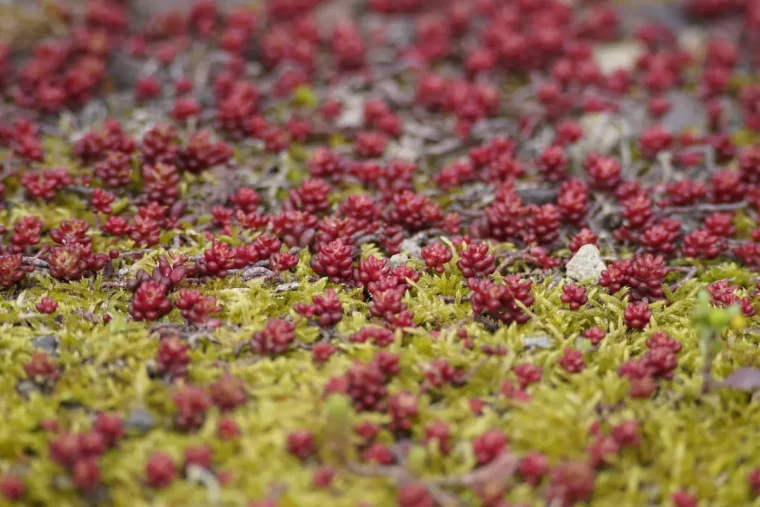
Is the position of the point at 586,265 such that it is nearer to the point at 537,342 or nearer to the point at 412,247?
the point at 537,342

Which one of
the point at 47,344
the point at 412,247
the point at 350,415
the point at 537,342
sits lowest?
the point at 537,342

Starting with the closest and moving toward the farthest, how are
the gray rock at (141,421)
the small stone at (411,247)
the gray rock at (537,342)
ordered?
the gray rock at (141,421)
the gray rock at (537,342)
the small stone at (411,247)

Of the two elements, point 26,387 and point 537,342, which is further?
point 537,342

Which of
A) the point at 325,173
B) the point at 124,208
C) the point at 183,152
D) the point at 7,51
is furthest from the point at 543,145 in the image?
the point at 7,51

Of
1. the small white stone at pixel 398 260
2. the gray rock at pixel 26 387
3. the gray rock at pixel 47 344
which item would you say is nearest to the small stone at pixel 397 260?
the small white stone at pixel 398 260

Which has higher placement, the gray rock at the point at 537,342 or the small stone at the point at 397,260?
the small stone at the point at 397,260

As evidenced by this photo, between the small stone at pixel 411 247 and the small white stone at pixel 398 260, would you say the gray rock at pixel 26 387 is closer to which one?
the small white stone at pixel 398 260

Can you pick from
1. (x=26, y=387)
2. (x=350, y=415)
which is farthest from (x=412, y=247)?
(x=26, y=387)
